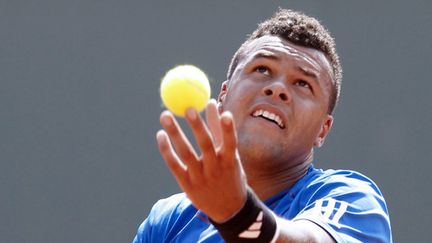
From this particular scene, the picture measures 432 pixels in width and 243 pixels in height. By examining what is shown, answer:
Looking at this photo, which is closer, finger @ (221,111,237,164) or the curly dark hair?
finger @ (221,111,237,164)

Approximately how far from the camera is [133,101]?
24.5 feet

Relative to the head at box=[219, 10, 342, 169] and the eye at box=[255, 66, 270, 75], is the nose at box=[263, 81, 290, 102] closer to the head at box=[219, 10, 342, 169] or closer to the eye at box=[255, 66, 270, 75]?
the head at box=[219, 10, 342, 169]

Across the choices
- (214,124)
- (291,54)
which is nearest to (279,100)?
(291,54)

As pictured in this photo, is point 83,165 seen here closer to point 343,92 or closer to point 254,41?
point 343,92

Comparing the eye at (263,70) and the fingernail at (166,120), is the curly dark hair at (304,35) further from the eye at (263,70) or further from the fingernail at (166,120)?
the fingernail at (166,120)

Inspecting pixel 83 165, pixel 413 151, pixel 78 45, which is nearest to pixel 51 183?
pixel 83 165

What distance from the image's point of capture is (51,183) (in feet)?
24.1

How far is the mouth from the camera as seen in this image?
327 centimetres

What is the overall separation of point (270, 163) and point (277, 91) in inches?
12.3

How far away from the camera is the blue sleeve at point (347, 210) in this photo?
8.71 ft

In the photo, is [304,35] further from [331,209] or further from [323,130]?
[331,209]

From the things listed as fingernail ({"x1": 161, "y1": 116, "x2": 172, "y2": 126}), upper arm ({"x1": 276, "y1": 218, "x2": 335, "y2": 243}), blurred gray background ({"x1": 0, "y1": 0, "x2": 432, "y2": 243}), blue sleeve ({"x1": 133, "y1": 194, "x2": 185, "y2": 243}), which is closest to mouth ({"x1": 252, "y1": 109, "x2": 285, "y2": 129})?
blue sleeve ({"x1": 133, "y1": 194, "x2": 185, "y2": 243})

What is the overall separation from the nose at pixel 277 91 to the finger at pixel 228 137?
3.90ft

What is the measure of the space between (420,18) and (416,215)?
1932 millimetres
